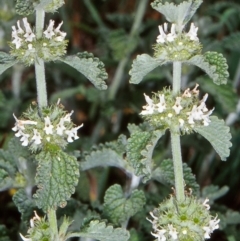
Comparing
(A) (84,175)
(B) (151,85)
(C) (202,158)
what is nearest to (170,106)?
(A) (84,175)

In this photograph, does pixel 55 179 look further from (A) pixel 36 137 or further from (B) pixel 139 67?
(B) pixel 139 67

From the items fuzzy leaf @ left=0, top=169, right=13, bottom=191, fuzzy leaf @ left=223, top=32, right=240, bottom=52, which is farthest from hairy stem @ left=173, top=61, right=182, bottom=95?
fuzzy leaf @ left=223, top=32, right=240, bottom=52

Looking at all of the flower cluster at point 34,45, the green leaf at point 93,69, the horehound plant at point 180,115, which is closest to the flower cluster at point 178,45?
the horehound plant at point 180,115

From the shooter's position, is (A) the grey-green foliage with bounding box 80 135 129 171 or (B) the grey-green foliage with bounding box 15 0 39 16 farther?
(A) the grey-green foliage with bounding box 80 135 129 171

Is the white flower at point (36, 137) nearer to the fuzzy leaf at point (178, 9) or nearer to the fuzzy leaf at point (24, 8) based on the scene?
the fuzzy leaf at point (24, 8)

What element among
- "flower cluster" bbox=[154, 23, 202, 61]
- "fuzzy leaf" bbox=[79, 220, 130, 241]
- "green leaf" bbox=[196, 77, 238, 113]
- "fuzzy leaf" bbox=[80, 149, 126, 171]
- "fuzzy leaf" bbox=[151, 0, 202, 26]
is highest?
"green leaf" bbox=[196, 77, 238, 113]

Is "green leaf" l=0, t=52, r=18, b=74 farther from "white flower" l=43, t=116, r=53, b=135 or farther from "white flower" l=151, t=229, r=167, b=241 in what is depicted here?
"white flower" l=151, t=229, r=167, b=241
